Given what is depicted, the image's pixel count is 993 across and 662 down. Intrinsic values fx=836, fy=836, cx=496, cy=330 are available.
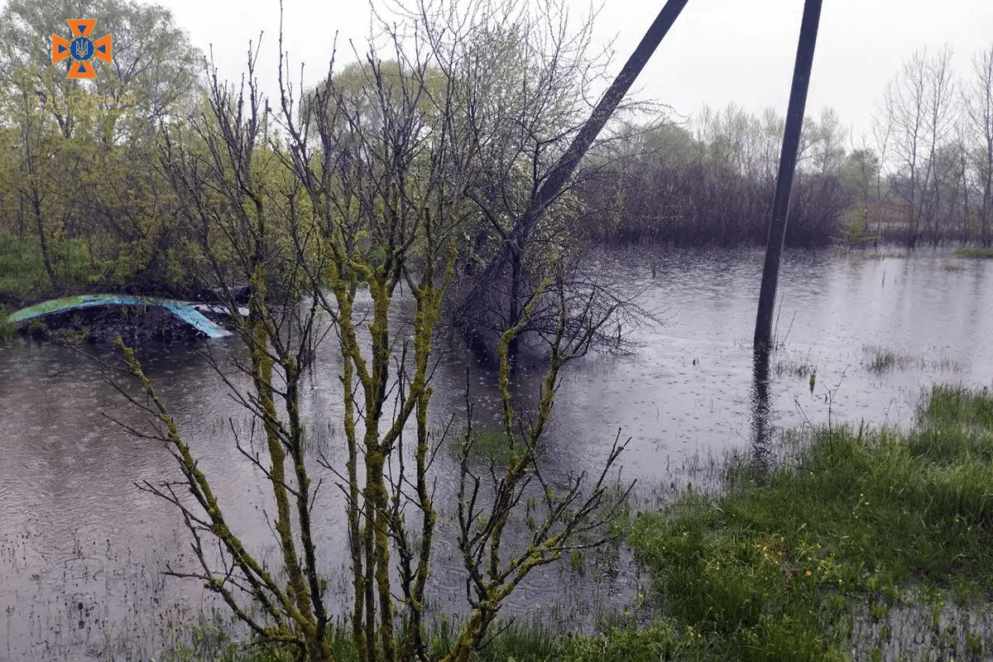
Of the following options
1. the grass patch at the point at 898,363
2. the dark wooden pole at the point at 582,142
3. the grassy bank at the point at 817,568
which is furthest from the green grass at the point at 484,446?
the grass patch at the point at 898,363

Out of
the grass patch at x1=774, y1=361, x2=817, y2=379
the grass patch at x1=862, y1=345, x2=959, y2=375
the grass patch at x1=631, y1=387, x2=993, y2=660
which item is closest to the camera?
the grass patch at x1=631, y1=387, x2=993, y2=660

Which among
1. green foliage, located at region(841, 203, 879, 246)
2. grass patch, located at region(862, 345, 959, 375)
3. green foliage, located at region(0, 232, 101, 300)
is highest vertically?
green foliage, located at region(841, 203, 879, 246)

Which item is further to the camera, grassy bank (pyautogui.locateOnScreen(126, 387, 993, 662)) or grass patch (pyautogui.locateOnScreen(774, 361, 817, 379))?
grass patch (pyautogui.locateOnScreen(774, 361, 817, 379))

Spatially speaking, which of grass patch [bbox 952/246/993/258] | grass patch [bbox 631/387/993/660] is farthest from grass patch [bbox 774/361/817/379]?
grass patch [bbox 952/246/993/258]

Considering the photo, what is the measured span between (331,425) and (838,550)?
4709 millimetres

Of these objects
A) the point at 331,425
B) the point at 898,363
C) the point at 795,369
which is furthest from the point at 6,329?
the point at 898,363

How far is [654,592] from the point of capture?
4688mm

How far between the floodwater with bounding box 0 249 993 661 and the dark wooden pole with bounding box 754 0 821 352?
1023mm

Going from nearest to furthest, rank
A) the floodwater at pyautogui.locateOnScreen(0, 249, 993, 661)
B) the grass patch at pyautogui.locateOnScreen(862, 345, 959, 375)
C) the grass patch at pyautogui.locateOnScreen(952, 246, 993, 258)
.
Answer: the floodwater at pyautogui.locateOnScreen(0, 249, 993, 661), the grass patch at pyautogui.locateOnScreen(862, 345, 959, 375), the grass patch at pyautogui.locateOnScreen(952, 246, 993, 258)

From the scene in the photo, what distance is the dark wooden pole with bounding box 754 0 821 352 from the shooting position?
10.2 metres

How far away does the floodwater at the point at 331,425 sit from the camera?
472 cm

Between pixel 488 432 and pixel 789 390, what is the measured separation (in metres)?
3.77

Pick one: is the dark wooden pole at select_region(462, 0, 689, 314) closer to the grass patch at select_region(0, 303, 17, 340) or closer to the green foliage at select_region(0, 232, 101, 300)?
the grass patch at select_region(0, 303, 17, 340)

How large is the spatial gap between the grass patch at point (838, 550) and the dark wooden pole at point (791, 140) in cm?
447
